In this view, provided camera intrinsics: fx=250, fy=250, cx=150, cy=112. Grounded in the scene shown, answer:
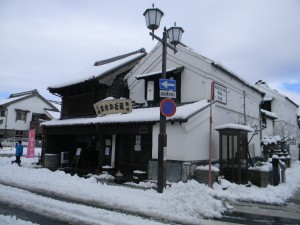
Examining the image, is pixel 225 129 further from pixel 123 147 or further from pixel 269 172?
pixel 123 147

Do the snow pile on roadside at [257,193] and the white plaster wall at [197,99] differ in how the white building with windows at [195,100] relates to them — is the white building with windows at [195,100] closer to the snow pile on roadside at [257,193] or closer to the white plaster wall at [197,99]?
the white plaster wall at [197,99]

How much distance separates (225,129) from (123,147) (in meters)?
6.72

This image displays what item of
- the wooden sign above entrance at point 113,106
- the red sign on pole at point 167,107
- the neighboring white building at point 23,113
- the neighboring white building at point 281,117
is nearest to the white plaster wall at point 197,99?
the wooden sign above entrance at point 113,106

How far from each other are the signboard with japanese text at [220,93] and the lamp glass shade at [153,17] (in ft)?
23.1

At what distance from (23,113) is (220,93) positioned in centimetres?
4023

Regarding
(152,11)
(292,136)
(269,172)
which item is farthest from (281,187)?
(292,136)

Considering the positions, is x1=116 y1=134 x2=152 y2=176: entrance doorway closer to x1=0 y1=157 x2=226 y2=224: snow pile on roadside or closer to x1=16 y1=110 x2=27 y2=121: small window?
x1=0 y1=157 x2=226 y2=224: snow pile on roadside

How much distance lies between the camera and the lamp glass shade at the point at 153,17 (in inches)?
358

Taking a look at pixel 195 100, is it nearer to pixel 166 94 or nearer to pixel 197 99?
pixel 197 99

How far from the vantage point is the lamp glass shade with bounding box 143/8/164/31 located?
9086mm

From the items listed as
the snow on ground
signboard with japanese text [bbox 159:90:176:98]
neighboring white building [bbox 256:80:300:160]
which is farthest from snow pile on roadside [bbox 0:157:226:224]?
neighboring white building [bbox 256:80:300:160]

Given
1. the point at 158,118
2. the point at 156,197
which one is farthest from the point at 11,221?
the point at 158,118

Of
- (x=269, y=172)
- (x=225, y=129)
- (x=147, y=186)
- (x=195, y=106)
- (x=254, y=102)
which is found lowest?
(x=147, y=186)

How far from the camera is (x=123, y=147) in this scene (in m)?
16.2
